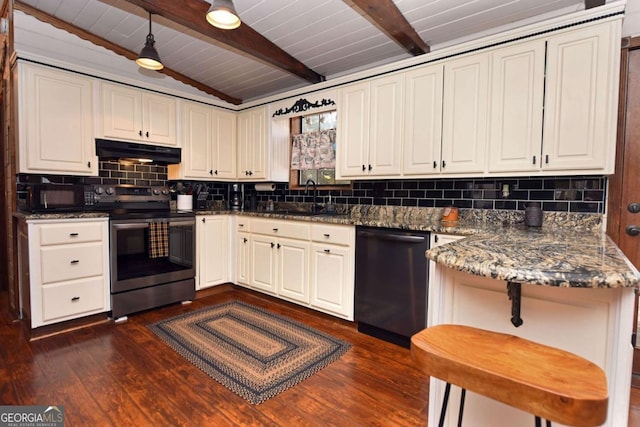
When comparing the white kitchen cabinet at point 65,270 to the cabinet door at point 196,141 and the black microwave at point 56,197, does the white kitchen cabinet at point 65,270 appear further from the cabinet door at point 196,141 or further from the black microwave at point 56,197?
the cabinet door at point 196,141

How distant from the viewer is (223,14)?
6.33ft

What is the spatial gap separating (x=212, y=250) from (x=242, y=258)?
334mm

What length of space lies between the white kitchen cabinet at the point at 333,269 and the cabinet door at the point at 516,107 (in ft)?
4.04

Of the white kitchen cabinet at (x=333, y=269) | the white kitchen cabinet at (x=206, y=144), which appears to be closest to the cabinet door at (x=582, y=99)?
the white kitchen cabinet at (x=333, y=269)

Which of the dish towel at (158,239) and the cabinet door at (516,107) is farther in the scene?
the dish towel at (158,239)

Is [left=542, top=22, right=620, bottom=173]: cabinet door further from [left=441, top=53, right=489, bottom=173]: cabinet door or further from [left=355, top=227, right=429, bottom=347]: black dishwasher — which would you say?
[left=355, top=227, right=429, bottom=347]: black dishwasher

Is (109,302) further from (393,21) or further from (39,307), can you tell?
(393,21)

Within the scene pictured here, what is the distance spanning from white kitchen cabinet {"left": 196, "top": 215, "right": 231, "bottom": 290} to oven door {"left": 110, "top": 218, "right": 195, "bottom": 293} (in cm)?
11

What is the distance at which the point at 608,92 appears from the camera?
1925 millimetres

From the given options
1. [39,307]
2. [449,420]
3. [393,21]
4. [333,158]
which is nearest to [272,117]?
[333,158]

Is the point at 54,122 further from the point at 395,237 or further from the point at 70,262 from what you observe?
the point at 395,237

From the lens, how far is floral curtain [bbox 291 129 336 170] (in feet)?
11.4

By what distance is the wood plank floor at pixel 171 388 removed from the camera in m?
1.66

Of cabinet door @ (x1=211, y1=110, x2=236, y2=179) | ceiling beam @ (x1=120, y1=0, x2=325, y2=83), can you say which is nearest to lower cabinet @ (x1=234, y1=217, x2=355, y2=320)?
cabinet door @ (x1=211, y1=110, x2=236, y2=179)
